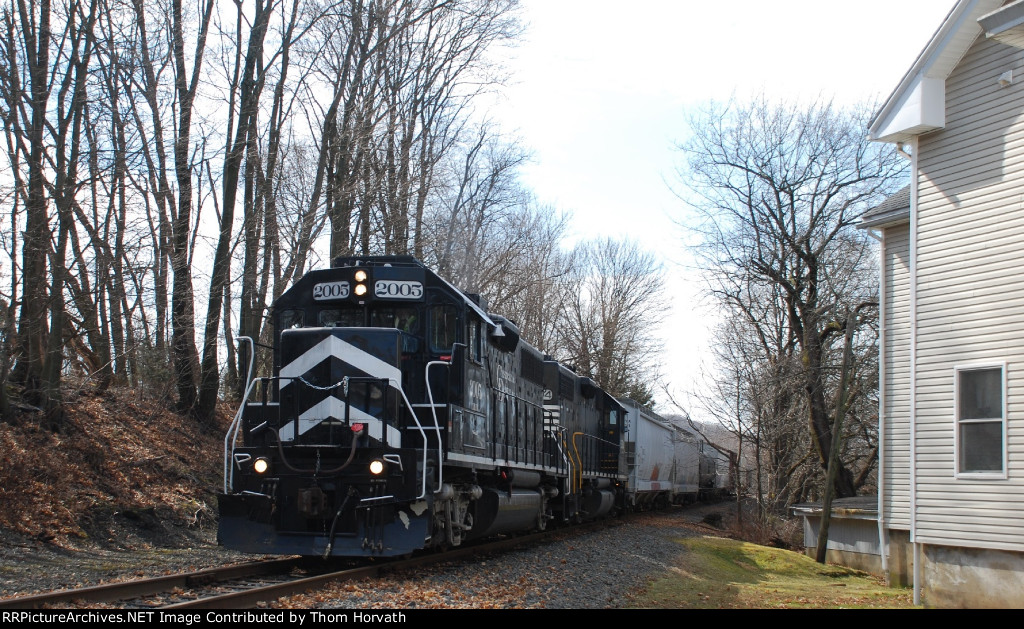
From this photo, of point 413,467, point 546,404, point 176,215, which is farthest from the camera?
point 176,215

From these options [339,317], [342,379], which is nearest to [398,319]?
[339,317]

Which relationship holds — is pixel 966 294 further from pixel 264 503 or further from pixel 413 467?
pixel 264 503

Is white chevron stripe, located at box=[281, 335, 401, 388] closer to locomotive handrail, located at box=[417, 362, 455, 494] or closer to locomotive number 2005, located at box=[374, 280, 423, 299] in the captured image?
locomotive handrail, located at box=[417, 362, 455, 494]

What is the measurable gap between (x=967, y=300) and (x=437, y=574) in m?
7.42

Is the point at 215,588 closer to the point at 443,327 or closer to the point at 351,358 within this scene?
the point at 351,358

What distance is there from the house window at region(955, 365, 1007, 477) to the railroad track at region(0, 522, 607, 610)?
22.6ft

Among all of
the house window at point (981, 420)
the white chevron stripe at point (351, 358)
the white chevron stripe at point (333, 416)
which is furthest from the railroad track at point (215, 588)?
the house window at point (981, 420)

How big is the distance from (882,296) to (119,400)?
1597cm

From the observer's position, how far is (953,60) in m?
11.2

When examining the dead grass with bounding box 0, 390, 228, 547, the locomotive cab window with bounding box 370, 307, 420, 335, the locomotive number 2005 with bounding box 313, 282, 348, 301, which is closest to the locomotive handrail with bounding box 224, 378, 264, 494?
the locomotive number 2005 with bounding box 313, 282, 348, 301

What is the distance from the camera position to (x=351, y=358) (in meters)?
10.1

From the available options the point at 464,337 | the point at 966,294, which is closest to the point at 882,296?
the point at 966,294

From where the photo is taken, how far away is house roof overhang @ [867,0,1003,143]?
10750mm

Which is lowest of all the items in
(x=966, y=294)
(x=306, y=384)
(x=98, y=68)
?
(x=306, y=384)
